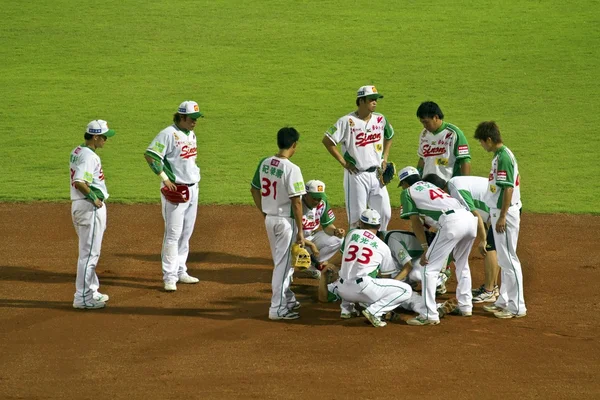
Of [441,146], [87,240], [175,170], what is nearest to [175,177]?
[175,170]

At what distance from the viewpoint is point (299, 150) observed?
19.9 metres

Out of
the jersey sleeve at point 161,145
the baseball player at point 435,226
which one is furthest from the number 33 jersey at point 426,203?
the jersey sleeve at point 161,145

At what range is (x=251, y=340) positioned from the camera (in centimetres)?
924

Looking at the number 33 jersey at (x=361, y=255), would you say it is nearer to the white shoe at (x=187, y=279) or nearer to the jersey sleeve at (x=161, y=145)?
the white shoe at (x=187, y=279)

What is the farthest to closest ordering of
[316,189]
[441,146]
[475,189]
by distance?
[441,146] → [316,189] → [475,189]

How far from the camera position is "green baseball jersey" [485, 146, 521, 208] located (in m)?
9.64

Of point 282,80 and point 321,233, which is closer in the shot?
point 321,233

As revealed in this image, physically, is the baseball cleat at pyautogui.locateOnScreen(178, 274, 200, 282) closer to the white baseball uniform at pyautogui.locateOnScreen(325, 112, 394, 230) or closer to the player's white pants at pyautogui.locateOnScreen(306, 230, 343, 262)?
the player's white pants at pyautogui.locateOnScreen(306, 230, 343, 262)

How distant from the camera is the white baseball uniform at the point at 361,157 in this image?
1156cm

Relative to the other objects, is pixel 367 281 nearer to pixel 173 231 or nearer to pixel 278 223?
pixel 278 223

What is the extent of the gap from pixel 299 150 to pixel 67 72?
8888 millimetres

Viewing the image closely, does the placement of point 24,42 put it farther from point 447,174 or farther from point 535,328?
point 535,328

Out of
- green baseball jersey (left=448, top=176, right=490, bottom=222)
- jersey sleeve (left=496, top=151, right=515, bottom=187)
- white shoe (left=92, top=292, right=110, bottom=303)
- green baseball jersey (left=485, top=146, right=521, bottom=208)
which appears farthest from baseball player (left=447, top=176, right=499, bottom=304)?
white shoe (left=92, top=292, right=110, bottom=303)

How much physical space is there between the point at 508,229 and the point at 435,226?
2.56 feet
